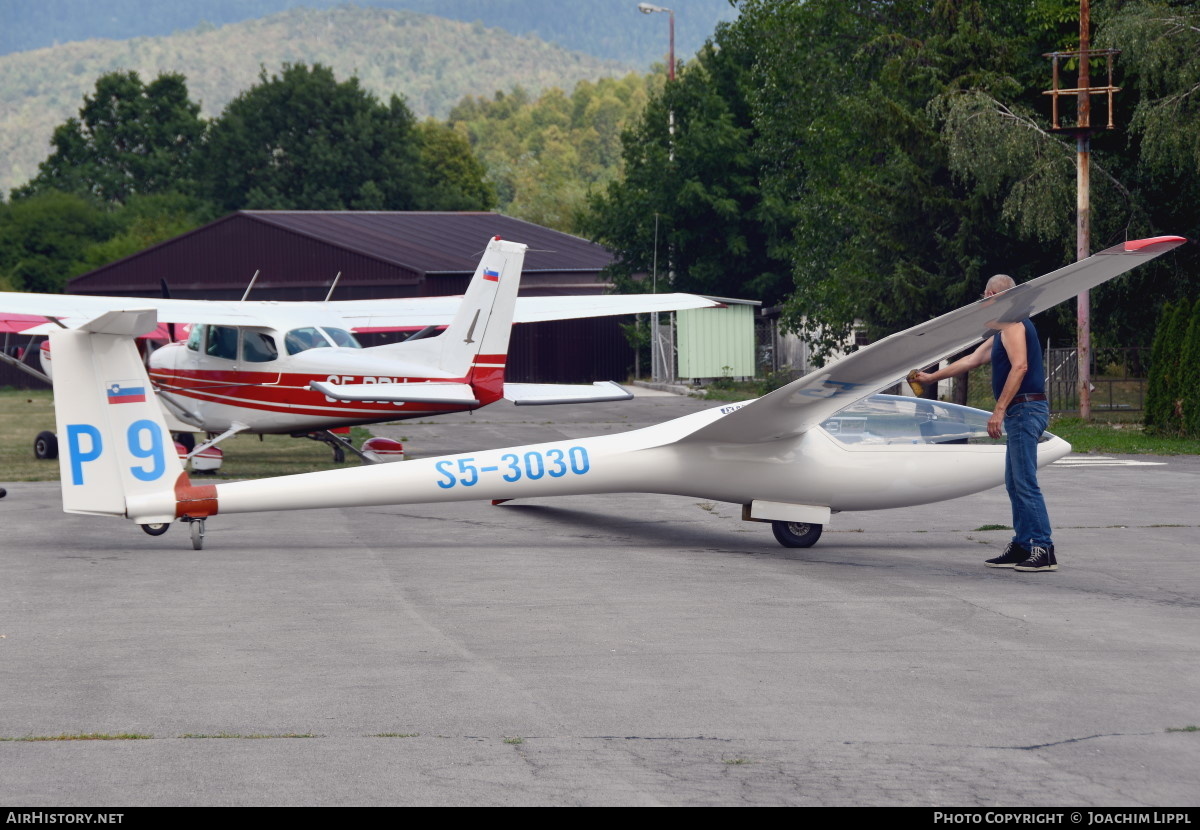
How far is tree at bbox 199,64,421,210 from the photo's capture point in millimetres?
83000

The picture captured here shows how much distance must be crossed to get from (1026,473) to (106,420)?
681 centimetres

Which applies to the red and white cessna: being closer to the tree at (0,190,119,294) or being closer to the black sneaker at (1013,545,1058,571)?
the black sneaker at (1013,545,1058,571)

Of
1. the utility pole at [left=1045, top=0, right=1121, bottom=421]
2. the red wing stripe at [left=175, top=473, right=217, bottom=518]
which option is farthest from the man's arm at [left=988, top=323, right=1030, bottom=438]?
the utility pole at [left=1045, top=0, right=1121, bottom=421]

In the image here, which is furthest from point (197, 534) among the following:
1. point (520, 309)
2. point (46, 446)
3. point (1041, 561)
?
point (520, 309)

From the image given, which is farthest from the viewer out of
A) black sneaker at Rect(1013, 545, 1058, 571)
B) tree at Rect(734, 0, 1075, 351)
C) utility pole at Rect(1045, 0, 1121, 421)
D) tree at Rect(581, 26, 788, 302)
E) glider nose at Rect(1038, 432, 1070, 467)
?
tree at Rect(581, 26, 788, 302)

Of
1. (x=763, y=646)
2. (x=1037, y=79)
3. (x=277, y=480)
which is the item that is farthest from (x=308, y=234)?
(x=763, y=646)

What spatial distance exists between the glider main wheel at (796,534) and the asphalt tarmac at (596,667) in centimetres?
12

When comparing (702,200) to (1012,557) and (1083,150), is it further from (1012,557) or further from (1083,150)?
(1012,557)

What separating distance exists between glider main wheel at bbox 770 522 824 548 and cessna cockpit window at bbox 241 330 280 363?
359 inches

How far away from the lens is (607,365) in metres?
50.8

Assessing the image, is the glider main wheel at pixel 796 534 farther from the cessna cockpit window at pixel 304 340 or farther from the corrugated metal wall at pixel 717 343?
the corrugated metal wall at pixel 717 343

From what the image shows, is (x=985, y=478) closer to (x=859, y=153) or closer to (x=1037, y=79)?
(x=1037, y=79)

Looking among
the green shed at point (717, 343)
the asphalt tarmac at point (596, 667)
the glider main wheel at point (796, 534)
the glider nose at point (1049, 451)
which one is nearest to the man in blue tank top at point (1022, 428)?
the asphalt tarmac at point (596, 667)

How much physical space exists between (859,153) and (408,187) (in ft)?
177
